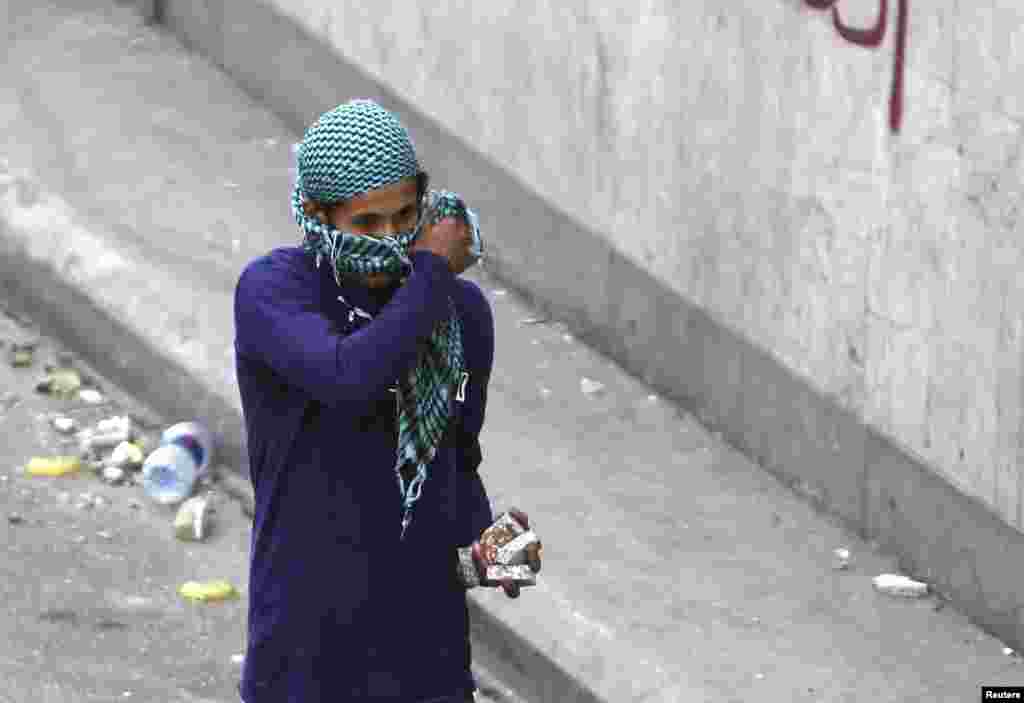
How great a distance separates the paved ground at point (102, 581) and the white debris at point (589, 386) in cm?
118

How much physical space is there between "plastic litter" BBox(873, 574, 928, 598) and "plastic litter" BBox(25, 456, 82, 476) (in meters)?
2.57

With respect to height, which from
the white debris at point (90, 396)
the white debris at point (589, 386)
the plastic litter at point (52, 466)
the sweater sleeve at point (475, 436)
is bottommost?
the plastic litter at point (52, 466)

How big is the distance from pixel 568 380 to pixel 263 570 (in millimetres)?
3671

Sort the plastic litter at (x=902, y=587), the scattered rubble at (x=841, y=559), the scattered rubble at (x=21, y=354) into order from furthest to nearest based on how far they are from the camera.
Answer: the scattered rubble at (x=21, y=354) → the scattered rubble at (x=841, y=559) → the plastic litter at (x=902, y=587)

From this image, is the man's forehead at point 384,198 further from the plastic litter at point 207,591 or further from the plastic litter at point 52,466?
the plastic litter at point 52,466

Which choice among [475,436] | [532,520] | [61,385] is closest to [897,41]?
[532,520]

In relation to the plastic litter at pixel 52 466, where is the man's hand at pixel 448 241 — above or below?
above

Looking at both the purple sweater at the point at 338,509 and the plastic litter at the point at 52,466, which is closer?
the purple sweater at the point at 338,509

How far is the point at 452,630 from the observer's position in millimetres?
4551

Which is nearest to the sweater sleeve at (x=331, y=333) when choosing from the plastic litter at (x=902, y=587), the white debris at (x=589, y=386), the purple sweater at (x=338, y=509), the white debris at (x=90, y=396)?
the purple sweater at (x=338, y=509)

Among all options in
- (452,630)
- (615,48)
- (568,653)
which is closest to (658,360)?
(615,48)

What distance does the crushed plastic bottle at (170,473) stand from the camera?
7.62 m

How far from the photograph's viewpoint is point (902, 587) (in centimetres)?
684

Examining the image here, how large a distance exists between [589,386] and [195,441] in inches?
50.2
